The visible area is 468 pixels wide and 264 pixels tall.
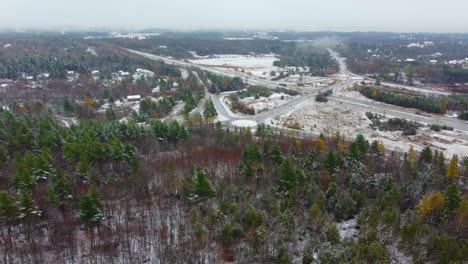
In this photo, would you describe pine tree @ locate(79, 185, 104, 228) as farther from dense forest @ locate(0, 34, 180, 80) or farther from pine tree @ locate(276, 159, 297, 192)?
dense forest @ locate(0, 34, 180, 80)

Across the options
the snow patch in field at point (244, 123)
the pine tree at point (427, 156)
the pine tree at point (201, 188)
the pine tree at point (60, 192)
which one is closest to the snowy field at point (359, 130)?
the snow patch in field at point (244, 123)

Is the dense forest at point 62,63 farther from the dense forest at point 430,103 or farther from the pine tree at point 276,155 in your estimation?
the pine tree at point 276,155

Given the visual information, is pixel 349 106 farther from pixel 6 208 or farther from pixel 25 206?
pixel 6 208

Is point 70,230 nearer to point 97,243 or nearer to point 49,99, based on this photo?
point 97,243

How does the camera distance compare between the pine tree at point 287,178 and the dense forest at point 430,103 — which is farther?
the dense forest at point 430,103

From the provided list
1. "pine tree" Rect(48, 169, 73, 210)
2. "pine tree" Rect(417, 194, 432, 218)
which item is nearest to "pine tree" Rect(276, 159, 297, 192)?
"pine tree" Rect(417, 194, 432, 218)

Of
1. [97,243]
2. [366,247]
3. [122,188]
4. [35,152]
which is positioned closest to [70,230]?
[97,243]

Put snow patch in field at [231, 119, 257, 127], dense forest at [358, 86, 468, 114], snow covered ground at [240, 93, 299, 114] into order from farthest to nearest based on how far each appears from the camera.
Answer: snow covered ground at [240, 93, 299, 114] → dense forest at [358, 86, 468, 114] → snow patch in field at [231, 119, 257, 127]

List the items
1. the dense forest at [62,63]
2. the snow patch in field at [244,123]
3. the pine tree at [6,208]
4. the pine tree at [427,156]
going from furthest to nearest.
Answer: the dense forest at [62,63], the snow patch in field at [244,123], the pine tree at [427,156], the pine tree at [6,208]
